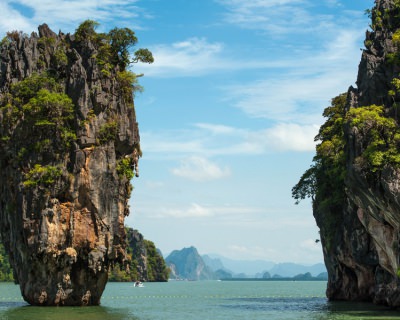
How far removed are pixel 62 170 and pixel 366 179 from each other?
2012 cm

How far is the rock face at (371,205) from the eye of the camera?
33500mm

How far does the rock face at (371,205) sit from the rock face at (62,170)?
1648 cm

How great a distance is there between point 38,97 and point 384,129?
23.1 metres

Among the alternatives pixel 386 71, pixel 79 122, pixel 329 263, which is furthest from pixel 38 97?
pixel 329 263

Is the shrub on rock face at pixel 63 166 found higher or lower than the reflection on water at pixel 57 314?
higher

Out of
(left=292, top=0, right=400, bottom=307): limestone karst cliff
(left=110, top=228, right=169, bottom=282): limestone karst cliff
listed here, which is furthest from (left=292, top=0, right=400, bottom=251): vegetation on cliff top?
(left=110, top=228, right=169, bottom=282): limestone karst cliff

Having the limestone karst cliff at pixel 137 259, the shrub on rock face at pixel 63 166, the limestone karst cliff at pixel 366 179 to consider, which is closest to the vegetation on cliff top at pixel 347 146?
the limestone karst cliff at pixel 366 179

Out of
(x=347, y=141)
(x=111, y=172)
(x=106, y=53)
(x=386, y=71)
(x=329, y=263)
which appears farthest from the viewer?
(x=329, y=263)

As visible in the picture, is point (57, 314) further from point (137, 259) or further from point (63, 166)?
point (137, 259)

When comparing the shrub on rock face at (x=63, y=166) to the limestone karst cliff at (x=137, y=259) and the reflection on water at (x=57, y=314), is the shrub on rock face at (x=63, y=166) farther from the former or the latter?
the limestone karst cliff at (x=137, y=259)

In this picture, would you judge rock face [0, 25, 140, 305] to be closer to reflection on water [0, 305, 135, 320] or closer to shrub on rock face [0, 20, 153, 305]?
shrub on rock face [0, 20, 153, 305]

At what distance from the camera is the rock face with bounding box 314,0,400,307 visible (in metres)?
33.5

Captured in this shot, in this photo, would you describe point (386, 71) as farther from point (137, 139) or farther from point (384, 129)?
point (137, 139)

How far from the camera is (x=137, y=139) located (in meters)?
45.3
